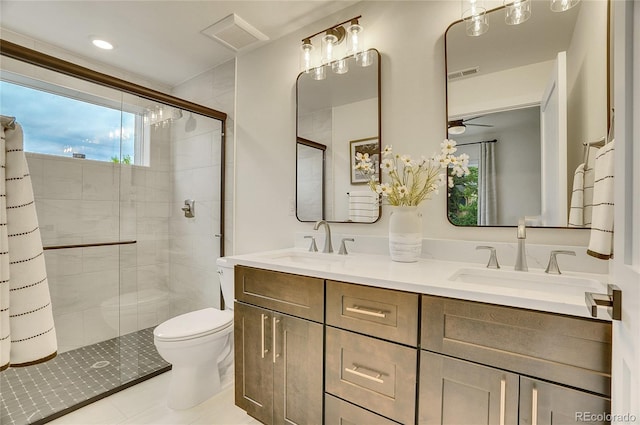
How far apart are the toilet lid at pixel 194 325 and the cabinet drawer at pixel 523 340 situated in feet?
4.24

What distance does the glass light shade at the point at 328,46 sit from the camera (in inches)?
73.5

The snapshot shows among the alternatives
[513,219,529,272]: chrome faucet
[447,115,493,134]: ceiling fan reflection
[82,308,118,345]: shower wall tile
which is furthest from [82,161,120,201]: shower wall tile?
[513,219,529,272]: chrome faucet

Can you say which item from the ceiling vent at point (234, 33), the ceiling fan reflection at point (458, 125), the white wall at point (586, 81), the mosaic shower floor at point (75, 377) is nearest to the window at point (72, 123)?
the ceiling vent at point (234, 33)

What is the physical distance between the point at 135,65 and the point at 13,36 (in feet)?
2.48

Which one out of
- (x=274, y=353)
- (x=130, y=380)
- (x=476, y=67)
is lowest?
(x=130, y=380)

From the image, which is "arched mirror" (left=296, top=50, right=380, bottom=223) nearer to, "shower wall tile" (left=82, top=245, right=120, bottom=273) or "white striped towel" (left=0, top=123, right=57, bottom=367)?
"white striped towel" (left=0, top=123, right=57, bottom=367)

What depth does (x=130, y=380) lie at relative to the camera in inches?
78.6

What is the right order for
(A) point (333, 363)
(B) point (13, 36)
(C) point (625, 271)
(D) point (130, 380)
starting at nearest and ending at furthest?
(C) point (625, 271), (A) point (333, 363), (D) point (130, 380), (B) point (13, 36)

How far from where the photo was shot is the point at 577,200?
120 centimetres

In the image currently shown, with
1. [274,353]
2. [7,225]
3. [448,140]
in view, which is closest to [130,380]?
[274,353]

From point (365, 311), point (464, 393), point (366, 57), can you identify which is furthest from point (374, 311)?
point (366, 57)

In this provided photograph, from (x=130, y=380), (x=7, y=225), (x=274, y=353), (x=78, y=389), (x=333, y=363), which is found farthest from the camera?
(x=130, y=380)

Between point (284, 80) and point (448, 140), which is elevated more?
point (284, 80)

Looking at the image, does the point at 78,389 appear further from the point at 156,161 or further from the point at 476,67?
the point at 476,67
